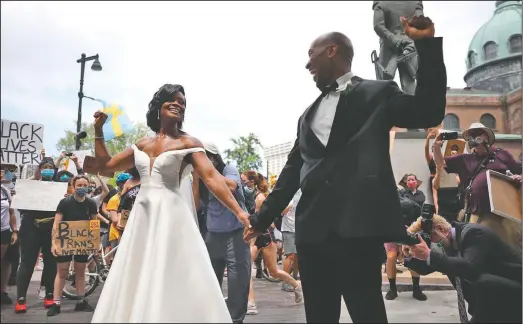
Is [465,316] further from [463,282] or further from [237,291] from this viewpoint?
[237,291]

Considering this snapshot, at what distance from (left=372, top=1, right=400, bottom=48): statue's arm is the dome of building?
179ft

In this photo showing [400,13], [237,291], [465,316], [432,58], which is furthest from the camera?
[400,13]

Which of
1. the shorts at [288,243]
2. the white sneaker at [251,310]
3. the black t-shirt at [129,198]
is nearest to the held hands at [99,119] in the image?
the black t-shirt at [129,198]

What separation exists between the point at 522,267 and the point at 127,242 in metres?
2.43

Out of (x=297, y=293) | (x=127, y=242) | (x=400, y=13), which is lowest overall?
(x=297, y=293)

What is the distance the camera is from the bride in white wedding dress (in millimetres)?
2562

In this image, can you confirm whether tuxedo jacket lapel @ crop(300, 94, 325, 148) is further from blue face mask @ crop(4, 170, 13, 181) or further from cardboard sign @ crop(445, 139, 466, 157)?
cardboard sign @ crop(445, 139, 466, 157)

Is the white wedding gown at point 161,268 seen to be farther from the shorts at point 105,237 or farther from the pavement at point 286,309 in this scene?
the shorts at point 105,237

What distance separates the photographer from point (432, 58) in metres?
2.12

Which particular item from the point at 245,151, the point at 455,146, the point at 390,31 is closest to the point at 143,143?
the point at 455,146

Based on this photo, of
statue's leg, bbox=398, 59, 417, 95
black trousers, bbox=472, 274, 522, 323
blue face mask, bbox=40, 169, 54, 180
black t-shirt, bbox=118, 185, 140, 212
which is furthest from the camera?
statue's leg, bbox=398, 59, 417, 95

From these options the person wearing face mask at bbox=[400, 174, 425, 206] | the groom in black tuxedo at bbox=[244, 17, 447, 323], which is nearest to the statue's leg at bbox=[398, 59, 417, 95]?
the person wearing face mask at bbox=[400, 174, 425, 206]

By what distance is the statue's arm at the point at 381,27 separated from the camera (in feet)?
26.6

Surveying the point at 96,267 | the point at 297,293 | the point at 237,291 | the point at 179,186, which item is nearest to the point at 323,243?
the point at 179,186
